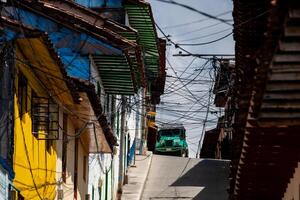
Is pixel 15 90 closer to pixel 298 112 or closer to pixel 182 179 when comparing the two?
pixel 298 112

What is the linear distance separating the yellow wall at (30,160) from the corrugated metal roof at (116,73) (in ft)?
13.6

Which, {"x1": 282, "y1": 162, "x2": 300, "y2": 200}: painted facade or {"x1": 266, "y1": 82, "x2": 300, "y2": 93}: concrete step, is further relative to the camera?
{"x1": 282, "y1": 162, "x2": 300, "y2": 200}: painted facade

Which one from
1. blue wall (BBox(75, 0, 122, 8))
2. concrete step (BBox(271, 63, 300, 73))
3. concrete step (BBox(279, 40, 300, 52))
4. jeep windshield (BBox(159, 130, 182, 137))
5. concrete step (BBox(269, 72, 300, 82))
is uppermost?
blue wall (BBox(75, 0, 122, 8))

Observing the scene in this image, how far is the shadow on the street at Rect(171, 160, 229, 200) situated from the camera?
33438 mm

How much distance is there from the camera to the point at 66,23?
18.9m

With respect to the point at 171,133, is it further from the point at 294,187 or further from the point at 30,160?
the point at 294,187

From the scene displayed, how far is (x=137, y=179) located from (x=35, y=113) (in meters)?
20.8

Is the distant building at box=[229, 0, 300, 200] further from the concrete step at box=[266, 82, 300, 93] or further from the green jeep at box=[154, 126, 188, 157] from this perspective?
the green jeep at box=[154, 126, 188, 157]

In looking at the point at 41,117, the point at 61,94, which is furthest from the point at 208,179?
the point at 41,117

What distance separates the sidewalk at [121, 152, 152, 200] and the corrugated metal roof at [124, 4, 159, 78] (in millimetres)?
5499

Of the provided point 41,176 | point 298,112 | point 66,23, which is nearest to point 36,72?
point 41,176

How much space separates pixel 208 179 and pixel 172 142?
15383 mm

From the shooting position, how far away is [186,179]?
3669 centimetres

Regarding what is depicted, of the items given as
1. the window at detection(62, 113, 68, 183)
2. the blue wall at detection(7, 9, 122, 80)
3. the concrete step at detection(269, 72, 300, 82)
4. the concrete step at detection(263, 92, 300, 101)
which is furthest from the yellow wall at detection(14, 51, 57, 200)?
the concrete step at detection(269, 72, 300, 82)
